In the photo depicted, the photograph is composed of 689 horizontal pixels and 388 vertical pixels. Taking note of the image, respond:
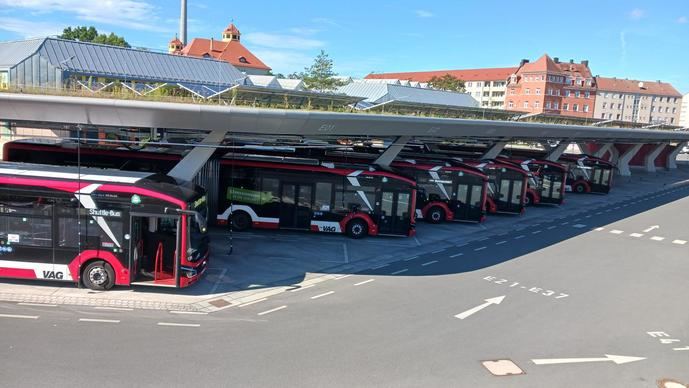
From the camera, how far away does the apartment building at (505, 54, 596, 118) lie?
A: 104 m

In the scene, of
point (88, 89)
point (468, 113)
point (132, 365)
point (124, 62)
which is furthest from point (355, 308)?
point (124, 62)

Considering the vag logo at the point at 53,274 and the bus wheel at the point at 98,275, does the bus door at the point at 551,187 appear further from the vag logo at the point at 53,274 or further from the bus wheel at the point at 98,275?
the vag logo at the point at 53,274

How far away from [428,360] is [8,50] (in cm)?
3777

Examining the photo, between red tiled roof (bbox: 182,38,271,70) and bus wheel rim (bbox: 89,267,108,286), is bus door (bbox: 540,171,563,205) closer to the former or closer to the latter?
bus wheel rim (bbox: 89,267,108,286)

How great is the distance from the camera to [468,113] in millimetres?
31203

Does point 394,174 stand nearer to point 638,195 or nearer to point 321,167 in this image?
point 321,167

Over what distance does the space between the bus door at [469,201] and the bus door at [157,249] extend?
50.0ft

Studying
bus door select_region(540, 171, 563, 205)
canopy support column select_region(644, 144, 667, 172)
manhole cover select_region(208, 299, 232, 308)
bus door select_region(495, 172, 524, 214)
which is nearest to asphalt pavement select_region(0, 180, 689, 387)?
manhole cover select_region(208, 299, 232, 308)

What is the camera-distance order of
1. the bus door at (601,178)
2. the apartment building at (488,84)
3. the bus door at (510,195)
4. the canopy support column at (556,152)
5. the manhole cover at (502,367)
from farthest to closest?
the apartment building at (488,84) < the bus door at (601,178) < the canopy support column at (556,152) < the bus door at (510,195) < the manhole cover at (502,367)

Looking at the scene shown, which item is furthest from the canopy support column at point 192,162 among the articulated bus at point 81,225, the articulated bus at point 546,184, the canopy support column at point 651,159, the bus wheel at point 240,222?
the canopy support column at point 651,159

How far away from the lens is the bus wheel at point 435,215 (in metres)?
25.0

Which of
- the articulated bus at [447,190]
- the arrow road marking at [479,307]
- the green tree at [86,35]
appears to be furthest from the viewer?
the green tree at [86,35]

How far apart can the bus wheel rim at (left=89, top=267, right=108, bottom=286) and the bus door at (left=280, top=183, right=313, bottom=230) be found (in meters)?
8.51

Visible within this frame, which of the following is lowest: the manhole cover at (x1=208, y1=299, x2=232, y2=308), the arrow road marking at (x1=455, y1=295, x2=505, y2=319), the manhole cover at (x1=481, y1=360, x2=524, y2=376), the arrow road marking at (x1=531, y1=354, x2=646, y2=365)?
the manhole cover at (x1=208, y1=299, x2=232, y2=308)
